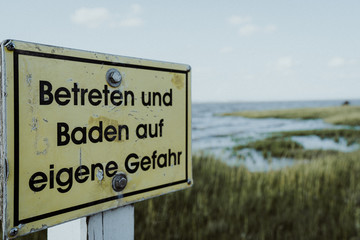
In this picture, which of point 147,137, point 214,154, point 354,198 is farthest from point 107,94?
point 214,154

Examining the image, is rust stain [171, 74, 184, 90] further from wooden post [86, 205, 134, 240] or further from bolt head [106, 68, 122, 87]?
wooden post [86, 205, 134, 240]

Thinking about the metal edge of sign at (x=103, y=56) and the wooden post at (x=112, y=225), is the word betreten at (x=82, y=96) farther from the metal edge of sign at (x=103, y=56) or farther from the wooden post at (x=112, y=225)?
the wooden post at (x=112, y=225)

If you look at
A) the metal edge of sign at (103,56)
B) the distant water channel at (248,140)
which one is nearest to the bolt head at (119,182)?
the metal edge of sign at (103,56)

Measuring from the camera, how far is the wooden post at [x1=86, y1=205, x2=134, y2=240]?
2.60 feet

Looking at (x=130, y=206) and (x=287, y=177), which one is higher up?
(x=130, y=206)

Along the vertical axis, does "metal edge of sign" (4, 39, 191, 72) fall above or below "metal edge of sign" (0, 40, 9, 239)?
above

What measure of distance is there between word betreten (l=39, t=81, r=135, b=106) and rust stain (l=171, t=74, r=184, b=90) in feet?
0.64

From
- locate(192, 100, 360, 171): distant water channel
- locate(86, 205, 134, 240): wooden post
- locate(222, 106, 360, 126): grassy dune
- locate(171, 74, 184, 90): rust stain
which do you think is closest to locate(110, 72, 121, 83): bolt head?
locate(171, 74, 184, 90): rust stain

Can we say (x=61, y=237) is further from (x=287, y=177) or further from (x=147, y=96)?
(x=287, y=177)

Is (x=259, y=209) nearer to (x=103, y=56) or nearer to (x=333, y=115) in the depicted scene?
(x=103, y=56)

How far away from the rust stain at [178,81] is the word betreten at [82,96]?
196mm

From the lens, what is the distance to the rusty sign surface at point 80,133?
2.11 feet

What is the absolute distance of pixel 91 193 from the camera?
77 cm

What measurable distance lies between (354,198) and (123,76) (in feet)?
9.94
